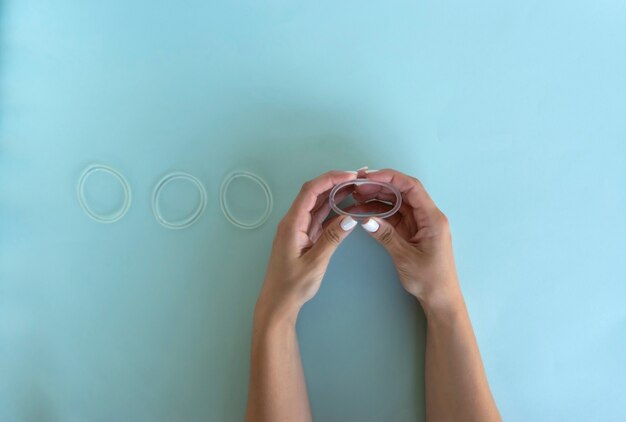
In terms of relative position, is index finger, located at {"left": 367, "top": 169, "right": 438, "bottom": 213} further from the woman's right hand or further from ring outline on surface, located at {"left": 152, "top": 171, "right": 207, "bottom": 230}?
ring outline on surface, located at {"left": 152, "top": 171, "right": 207, "bottom": 230}

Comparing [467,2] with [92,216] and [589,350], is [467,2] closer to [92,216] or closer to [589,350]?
[589,350]

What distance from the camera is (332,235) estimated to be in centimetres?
96

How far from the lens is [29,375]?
1.16 metres

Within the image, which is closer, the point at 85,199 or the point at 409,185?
the point at 409,185

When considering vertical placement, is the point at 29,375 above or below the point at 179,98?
below

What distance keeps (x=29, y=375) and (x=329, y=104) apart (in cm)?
106

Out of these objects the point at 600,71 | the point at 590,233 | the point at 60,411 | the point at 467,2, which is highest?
the point at 467,2

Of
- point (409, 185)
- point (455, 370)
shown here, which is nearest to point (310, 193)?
point (409, 185)

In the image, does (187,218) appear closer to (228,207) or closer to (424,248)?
(228,207)

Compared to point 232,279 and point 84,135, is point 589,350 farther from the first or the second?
point 84,135

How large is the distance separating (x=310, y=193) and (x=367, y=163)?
8.1 inches

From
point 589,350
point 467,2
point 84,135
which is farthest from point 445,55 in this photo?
point 84,135

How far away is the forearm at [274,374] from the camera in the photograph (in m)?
1.00

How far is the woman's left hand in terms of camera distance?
969 millimetres
